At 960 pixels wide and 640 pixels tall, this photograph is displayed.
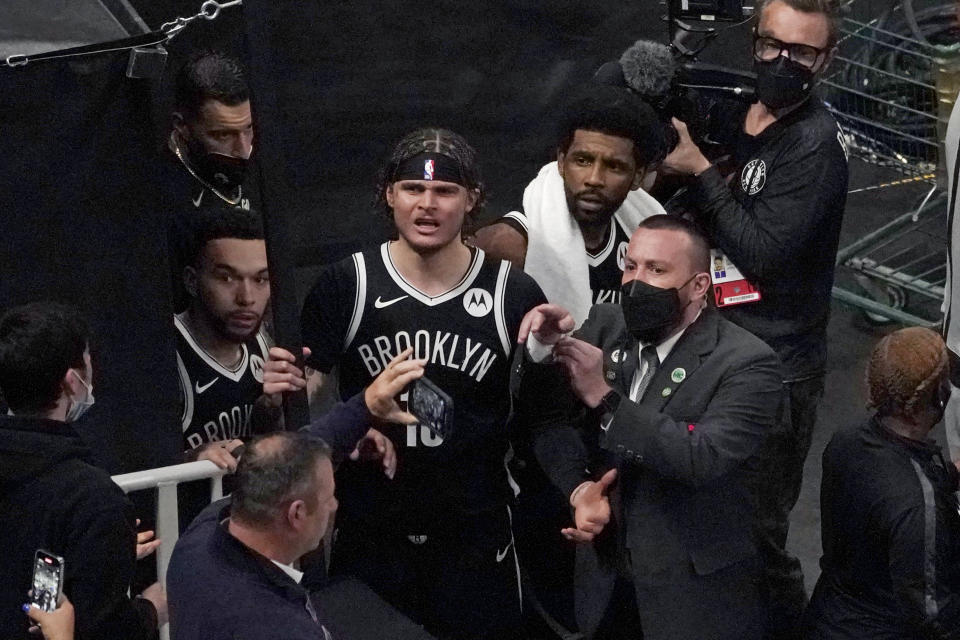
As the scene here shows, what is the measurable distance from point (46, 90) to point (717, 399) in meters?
1.81

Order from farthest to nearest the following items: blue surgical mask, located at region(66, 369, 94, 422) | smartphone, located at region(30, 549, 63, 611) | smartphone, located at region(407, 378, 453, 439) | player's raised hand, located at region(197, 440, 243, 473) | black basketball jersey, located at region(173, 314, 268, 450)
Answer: black basketball jersey, located at region(173, 314, 268, 450) → player's raised hand, located at region(197, 440, 243, 473) → smartphone, located at region(407, 378, 453, 439) → blue surgical mask, located at region(66, 369, 94, 422) → smartphone, located at region(30, 549, 63, 611)

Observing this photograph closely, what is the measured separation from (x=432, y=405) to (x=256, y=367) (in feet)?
2.34

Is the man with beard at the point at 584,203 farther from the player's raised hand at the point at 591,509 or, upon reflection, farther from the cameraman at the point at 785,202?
the player's raised hand at the point at 591,509

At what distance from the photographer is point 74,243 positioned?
3492mm

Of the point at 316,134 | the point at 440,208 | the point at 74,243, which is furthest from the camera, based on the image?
the point at 316,134

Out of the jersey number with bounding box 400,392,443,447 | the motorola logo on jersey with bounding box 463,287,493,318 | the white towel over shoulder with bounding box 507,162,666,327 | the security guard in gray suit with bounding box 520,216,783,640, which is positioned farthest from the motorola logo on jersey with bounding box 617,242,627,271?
the jersey number with bounding box 400,392,443,447

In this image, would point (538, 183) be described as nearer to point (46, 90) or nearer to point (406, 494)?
point (406, 494)

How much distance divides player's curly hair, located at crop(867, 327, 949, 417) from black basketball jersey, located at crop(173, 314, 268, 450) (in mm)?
1636

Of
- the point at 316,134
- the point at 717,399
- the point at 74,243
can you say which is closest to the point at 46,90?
the point at 74,243

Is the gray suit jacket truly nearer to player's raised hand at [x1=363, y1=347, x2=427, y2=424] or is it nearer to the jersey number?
the jersey number

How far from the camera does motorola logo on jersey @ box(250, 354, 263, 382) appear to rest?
13.1ft

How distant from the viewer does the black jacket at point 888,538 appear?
11.8 ft

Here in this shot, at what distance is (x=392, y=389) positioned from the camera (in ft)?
11.4

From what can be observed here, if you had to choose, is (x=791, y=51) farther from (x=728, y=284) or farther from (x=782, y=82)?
(x=728, y=284)
